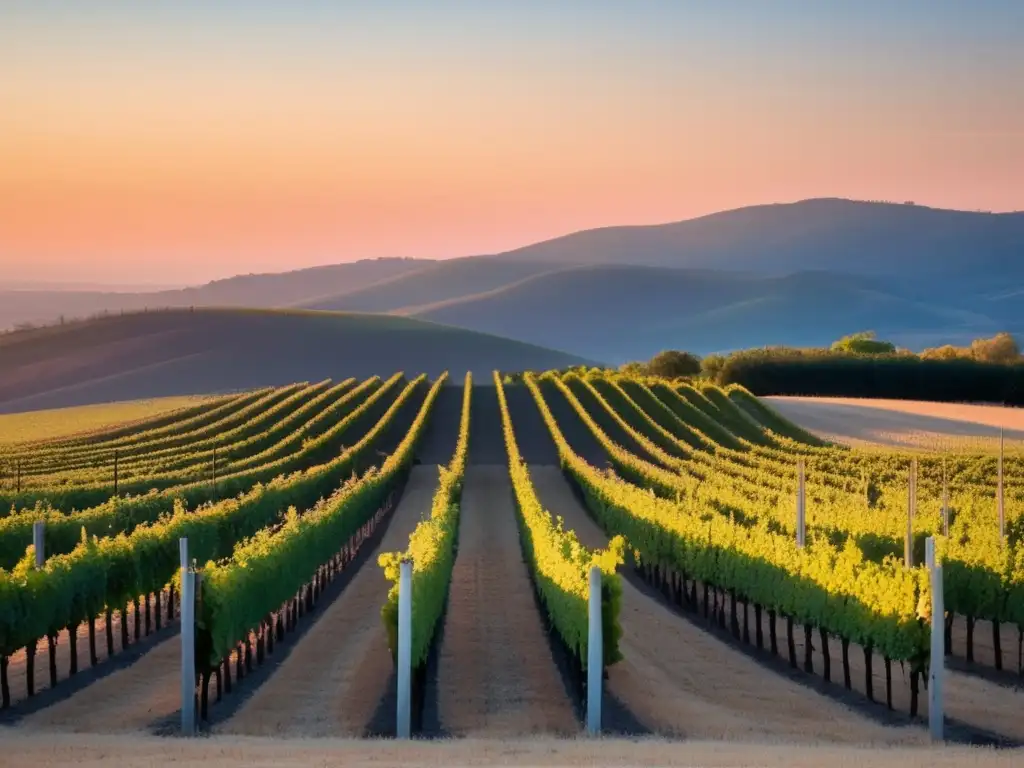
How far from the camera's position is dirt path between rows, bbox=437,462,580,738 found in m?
18.6

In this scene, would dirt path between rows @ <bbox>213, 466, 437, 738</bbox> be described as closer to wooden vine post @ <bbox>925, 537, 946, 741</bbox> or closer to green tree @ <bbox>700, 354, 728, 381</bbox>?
wooden vine post @ <bbox>925, 537, 946, 741</bbox>

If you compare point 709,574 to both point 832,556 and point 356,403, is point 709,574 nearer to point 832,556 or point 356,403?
point 832,556

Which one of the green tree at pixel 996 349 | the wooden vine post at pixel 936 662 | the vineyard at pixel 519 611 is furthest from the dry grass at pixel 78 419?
the wooden vine post at pixel 936 662

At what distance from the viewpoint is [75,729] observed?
17.7 metres

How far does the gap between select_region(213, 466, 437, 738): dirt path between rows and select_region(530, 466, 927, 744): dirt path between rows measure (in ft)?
12.4

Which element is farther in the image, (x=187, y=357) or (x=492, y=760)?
(x=187, y=357)

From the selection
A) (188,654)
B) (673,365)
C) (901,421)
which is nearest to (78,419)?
(673,365)

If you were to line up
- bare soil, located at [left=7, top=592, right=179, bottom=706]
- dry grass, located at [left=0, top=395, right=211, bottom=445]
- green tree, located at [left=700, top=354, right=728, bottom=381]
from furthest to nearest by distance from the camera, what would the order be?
Result: green tree, located at [left=700, top=354, right=728, bottom=381]
dry grass, located at [left=0, top=395, right=211, bottom=445]
bare soil, located at [left=7, top=592, right=179, bottom=706]

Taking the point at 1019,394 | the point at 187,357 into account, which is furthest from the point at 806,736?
the point at 187,357

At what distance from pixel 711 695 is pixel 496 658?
12.5 ft

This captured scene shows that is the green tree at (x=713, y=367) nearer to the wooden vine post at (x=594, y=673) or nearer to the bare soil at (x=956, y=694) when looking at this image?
the bare soil at (x=956, y=694)

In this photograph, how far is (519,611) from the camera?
27.4 m

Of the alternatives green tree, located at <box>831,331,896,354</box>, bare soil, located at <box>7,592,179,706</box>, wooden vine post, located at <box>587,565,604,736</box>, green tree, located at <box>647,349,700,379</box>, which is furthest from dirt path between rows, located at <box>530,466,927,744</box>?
green tree, located at <box>831,331,896,354</box>

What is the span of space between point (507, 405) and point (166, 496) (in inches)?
1704
